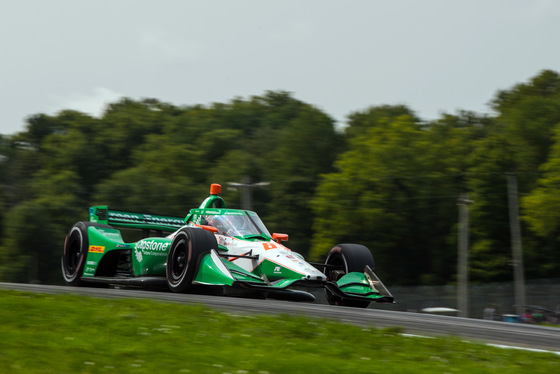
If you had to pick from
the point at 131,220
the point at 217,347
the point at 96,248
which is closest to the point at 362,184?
the point at 131,220

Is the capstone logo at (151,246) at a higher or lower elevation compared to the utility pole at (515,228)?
lower

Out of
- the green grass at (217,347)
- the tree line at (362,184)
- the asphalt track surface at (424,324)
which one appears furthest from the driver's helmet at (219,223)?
the tree line at (362,184)

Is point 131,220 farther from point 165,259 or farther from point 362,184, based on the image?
point 362,184

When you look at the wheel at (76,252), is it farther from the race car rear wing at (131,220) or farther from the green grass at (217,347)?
the green grass at (217,347)

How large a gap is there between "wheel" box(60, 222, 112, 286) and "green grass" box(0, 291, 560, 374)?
23.8ft

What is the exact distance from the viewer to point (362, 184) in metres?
57.0

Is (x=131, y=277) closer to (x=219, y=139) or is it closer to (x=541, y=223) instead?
(x=541, y=223)

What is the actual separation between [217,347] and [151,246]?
835 cm

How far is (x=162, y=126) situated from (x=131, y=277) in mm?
78306

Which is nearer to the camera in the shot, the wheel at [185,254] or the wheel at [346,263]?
the wheel at [185,254]

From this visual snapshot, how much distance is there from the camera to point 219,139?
78875 mm

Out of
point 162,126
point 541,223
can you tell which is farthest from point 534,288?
point 162,126

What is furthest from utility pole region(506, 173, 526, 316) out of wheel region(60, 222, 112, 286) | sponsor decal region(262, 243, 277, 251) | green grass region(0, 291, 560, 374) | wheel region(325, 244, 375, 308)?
green grass region(0, 291, 560, 374)

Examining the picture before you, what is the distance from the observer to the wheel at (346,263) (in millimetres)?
13967
